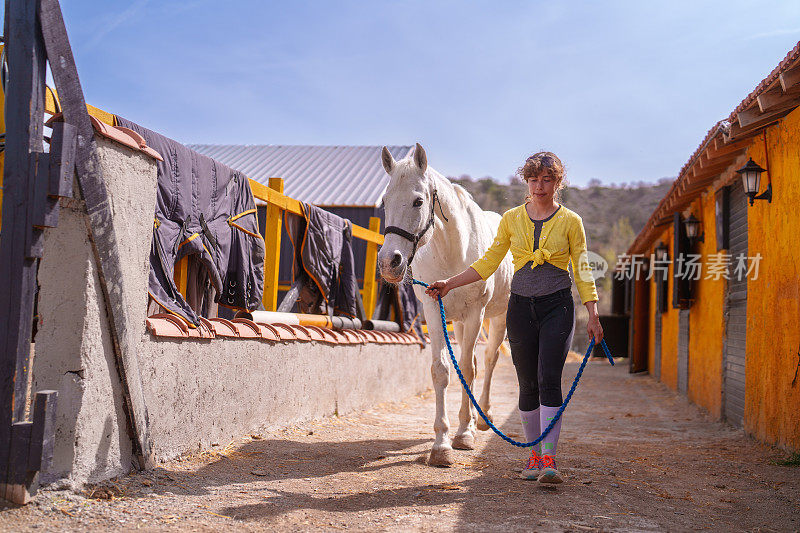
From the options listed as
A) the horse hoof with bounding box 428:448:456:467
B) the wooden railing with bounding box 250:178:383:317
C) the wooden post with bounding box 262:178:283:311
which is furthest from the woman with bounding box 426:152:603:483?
the wooden post with bounding box 262:178:283:311

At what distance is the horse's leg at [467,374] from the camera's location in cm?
478

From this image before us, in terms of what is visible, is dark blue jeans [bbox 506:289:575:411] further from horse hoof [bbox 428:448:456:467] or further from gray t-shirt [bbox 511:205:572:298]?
horse hoof [bbox 428:448:456:467]

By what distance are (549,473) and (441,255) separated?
1827 mm

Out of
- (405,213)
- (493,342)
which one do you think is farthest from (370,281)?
(405,213)

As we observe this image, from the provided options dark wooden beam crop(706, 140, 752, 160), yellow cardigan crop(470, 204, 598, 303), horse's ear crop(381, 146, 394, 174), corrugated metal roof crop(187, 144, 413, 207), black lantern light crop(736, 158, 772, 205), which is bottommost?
yellow cardigan crop(470, 204, 598, 303)

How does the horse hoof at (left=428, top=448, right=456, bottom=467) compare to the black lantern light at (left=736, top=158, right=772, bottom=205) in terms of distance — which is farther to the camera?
the black lantern light at (left=736, top=158, right=772, bottom=205)

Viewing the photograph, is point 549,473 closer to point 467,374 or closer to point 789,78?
point 467,374

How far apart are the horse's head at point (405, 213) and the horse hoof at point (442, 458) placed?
1127 millimetres

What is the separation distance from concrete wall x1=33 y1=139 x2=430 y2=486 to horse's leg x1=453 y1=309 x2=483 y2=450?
1.42 metres

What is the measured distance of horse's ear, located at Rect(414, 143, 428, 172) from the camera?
4.31 m

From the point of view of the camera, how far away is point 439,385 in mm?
4559

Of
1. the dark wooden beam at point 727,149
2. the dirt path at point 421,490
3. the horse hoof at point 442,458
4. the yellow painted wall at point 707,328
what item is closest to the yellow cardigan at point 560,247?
the dirt path at point 421,490

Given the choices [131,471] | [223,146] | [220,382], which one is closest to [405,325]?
[220,382]

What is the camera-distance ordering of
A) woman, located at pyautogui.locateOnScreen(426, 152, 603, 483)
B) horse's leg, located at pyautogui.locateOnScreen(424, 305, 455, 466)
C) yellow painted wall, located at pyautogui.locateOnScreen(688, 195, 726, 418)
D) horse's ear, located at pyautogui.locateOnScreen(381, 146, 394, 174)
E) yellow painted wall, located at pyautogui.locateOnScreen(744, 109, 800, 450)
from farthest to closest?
1. yellow painted wall, located at pyautogui.locateOnScreen(688, 195, 726, 418)
2. yellow painted wall, located at pyautogui.locateOnScreen(744, 109, 800, 450)
3. horse's ear, located at pyautogui.locateOnScreen(381, 146, 394, 174)
4. horse's leg, located at pyautogui.locateOnScreen(424, 305, 455, 466)
5. woman, located at pyautogui.locateOnScreen(426, 152, 603, 483)
